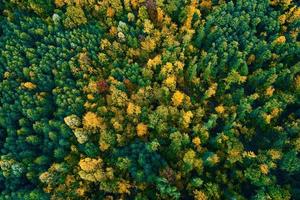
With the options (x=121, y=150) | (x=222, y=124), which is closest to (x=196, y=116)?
(x=222, y=124)

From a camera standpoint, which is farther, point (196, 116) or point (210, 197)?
point (196, 116)

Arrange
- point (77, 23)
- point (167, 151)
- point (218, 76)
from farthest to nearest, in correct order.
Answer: point (77, 23) < point (218, 76) < point (167, 151)

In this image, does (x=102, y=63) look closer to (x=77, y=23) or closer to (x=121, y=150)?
(x=77, y=23)

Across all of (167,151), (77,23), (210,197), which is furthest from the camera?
(77,23)

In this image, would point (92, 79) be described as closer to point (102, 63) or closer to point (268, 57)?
point (102, 63)

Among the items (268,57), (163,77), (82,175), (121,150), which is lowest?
(82,175)

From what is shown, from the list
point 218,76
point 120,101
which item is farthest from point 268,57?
point 120,101

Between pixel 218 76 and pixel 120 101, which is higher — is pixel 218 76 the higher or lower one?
the higher one
